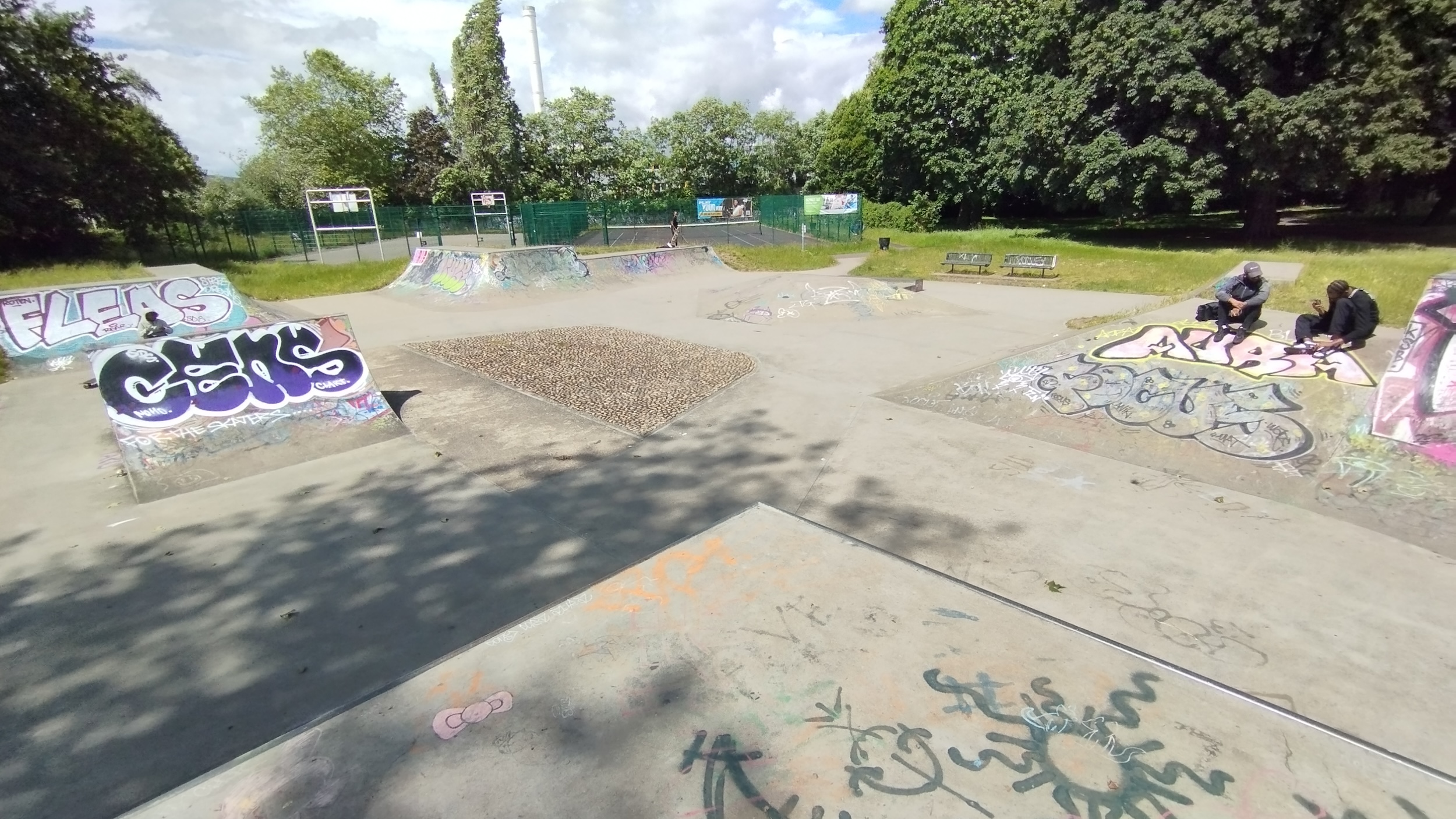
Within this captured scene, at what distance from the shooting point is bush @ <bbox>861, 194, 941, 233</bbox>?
127 feet

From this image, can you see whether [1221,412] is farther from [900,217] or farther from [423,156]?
[423,156]

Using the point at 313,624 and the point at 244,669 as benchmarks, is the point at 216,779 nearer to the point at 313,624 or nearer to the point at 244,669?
the point at 244,669

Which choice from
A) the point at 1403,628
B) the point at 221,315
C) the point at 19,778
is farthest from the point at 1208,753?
the point at 221,315

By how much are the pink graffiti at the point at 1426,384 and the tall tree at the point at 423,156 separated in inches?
2393

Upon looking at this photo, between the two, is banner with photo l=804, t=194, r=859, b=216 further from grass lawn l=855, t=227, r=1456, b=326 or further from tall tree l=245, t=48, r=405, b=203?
tall tree l=245, t=48, r=405, b=203

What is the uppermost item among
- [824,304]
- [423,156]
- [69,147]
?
[423,156]

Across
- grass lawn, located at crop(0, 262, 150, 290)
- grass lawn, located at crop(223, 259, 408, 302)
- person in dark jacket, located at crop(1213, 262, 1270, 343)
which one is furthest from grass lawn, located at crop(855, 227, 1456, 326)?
grass lawn, located at crop(0, 262, 150, 290)

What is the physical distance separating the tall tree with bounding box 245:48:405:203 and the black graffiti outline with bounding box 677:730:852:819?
52993mm

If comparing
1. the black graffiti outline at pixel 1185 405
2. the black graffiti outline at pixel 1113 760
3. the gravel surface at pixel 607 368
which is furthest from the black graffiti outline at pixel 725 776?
the black graffiti outline at pixel 1185 405

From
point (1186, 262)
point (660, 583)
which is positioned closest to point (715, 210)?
point (1186, 262)

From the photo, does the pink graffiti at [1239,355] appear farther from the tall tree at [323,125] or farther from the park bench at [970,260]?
the tall tree at [323,125]

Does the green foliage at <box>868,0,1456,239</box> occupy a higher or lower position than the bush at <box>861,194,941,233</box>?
higher

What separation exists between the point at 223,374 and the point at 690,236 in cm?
2604

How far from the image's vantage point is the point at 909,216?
129ft
